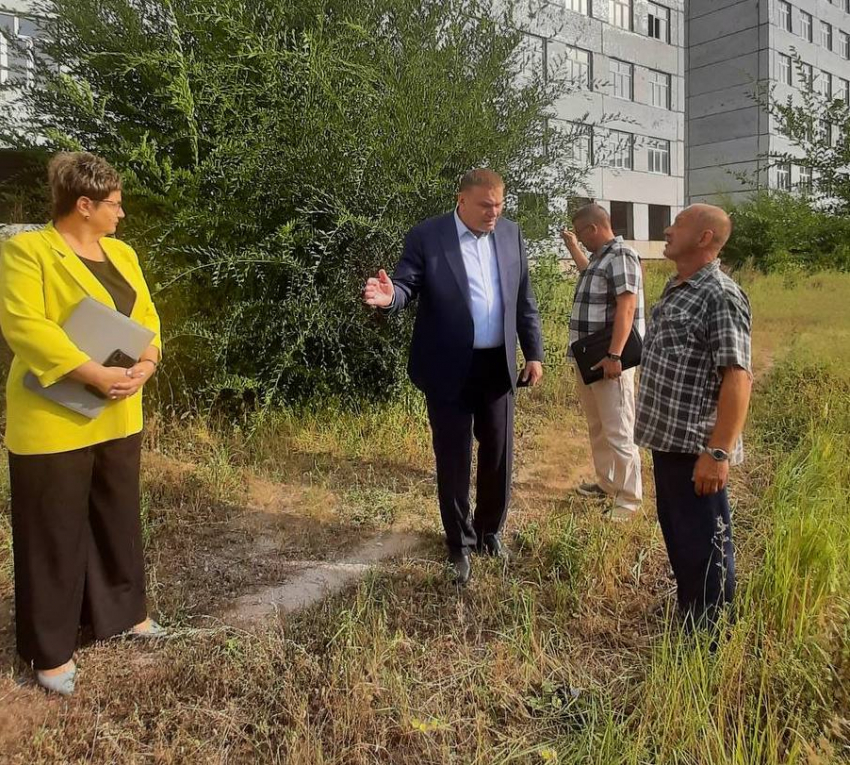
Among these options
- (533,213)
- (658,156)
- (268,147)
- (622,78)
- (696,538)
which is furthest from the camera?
(658,156)

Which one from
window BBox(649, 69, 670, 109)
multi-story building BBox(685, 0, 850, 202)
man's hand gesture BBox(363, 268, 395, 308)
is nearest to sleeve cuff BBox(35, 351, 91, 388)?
man's hand gesture BBox(363, 268, 395, 308)

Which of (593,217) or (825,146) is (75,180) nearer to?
(593,217)

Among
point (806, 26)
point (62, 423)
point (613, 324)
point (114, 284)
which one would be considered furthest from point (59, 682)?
point (806, 26)

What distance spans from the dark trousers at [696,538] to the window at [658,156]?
27895 millimetres

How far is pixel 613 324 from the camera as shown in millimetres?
4039

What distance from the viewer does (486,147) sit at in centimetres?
571

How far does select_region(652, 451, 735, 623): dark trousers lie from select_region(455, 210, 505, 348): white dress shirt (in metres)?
1.06

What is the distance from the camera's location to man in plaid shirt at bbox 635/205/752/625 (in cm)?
235

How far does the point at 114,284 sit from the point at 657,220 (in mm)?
29115

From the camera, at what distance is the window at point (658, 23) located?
27844 mm

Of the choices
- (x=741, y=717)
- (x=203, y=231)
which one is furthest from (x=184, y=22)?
(x=741, y=717)

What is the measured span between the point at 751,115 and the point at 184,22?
29.7m

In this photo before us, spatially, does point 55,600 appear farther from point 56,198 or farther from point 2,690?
point 56,198

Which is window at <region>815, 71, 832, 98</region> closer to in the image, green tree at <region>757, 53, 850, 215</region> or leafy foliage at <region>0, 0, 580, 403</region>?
green tree at <region>757, 53, 850, 215</region>
